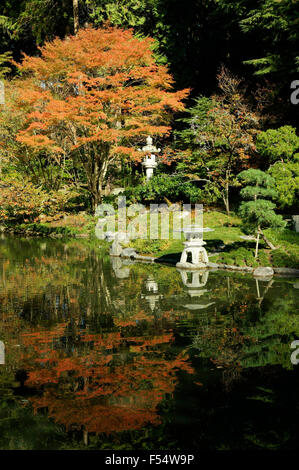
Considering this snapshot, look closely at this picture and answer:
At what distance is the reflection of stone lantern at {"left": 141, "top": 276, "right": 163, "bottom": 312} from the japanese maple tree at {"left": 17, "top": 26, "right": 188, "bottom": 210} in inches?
468

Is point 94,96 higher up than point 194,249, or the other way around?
point 94,96

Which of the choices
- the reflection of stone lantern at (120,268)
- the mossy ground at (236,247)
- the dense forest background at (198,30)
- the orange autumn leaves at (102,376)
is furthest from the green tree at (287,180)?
the orange autumn leaves at (102,376)

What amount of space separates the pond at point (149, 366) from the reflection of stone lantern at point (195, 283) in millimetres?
63

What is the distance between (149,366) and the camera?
17.5 ft

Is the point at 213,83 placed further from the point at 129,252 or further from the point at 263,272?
the point at 263,272

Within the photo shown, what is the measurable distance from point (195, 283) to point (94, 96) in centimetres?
1379

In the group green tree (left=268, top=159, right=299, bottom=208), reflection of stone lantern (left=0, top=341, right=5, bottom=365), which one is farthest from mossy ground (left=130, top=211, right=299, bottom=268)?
reflection of stone lantern (left=0, top=341, right=5, bottom=365)

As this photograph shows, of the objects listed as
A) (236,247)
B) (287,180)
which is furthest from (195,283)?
(287,180)

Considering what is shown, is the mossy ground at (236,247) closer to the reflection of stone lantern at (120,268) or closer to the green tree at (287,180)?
the reflection of stone lantern at (120,268)

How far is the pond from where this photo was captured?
390cm

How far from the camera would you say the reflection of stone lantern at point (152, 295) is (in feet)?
27.9

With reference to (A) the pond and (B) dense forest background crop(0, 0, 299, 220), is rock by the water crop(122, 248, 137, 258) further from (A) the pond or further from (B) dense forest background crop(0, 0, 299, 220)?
(B) dense forest background crop(0, 0, 299, 220)
